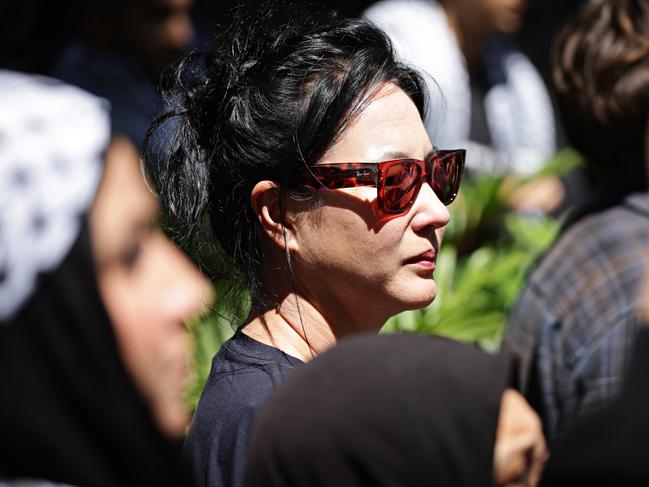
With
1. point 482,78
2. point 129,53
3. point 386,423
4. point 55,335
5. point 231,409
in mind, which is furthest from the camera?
point 482,78

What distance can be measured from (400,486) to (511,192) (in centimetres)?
356

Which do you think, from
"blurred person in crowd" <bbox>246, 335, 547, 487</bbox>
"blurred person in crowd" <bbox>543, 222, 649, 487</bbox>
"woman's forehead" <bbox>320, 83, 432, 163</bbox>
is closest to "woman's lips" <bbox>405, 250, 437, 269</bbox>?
"woman's forehead" <bbox>320, 83, 432, 163</bbox>

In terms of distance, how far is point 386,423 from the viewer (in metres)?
1.54

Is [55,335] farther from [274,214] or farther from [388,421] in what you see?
[274,214]

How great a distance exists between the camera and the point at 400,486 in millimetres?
1536

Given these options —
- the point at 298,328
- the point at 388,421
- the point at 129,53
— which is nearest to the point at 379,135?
the point at 298,328

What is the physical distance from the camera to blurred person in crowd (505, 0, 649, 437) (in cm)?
261

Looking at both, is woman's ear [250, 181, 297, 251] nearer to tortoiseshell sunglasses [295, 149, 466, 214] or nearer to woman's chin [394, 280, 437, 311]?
tortoiseshell sunglasses [295, 149, 466, 214]

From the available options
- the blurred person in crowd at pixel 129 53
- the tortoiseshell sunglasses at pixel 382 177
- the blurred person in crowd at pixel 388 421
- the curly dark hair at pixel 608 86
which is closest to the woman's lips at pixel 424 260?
the tortoiseshell sunglasses at pixel 382 177

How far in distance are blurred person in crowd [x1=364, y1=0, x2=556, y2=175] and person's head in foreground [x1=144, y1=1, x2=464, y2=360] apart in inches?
99.3

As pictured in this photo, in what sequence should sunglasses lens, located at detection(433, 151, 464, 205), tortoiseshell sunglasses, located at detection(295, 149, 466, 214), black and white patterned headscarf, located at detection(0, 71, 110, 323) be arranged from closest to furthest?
black and white patterned headscarf, located at detection(0, 71, 110, 323) < tortoiseshell sunglasses, located at detection(295, 149, 466, 214) < sunglasses lens, located at detection(433, 151, 464, 205)

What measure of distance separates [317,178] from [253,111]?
22 cm

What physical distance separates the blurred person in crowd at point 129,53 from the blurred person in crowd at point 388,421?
2.62 metres

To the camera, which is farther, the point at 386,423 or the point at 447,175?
the point at 447,175
